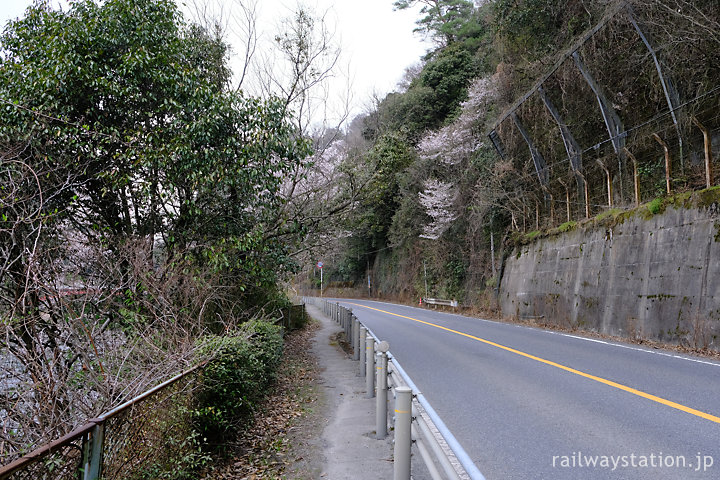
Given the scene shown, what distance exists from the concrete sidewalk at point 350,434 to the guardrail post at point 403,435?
1.11 metres

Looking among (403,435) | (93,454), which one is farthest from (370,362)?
(93,454)

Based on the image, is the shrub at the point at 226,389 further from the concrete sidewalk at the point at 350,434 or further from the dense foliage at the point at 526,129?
the dense foliage at the point at 526,129

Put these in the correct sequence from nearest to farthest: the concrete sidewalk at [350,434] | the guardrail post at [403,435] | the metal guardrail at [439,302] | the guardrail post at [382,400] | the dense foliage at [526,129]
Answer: the guardrail post at [403,435]
the concrete sidewalk at [350,434]
the guardrail post at [382,400]
the dense foliage at [526,129]
the metal guardrail at [439,302]

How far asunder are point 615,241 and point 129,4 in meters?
15.0

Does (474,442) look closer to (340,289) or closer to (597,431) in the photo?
(597,431)

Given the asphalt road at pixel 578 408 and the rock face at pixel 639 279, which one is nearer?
the asphalt road at pixel 578 408

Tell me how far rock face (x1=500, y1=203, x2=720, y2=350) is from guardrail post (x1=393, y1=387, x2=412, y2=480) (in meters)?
10.1

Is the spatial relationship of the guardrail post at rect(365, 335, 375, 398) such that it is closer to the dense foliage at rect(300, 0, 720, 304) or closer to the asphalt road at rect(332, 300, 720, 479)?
the asphalt road at rect(332, 300, 720, 479)

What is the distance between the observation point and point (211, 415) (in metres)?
5.16

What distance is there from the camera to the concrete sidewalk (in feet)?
15.4

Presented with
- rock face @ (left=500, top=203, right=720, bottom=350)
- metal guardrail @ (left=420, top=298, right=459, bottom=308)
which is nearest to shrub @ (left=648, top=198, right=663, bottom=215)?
rock face @ (left=500, top=203, right=720, bottom=350)

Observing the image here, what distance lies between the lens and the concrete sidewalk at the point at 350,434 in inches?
185

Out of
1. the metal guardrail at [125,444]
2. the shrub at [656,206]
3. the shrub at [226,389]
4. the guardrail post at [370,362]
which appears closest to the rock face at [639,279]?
the shrub at [656,206]

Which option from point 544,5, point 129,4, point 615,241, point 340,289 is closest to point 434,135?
point 544,5
